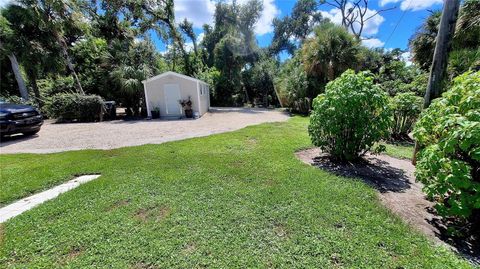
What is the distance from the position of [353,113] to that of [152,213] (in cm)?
401

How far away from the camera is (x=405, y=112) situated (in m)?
7.37

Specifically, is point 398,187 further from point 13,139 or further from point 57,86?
point 57,86

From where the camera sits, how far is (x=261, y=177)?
13.7 ft

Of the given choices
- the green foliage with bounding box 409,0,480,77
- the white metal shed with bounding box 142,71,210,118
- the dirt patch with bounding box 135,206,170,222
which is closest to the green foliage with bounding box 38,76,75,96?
the white metal shed with bounding box 142,71,210,118

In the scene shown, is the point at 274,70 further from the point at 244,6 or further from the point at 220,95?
the point at 244,6

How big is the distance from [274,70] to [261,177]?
20755mm

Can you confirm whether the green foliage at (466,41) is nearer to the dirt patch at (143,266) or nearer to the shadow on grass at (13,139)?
the dirt patch at (143,266)

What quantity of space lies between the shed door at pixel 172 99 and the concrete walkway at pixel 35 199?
402 inches

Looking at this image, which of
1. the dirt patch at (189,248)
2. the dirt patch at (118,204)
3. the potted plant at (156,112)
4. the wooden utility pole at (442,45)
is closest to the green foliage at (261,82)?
the potted plant at (156,112)

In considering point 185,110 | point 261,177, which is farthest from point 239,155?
point 185,110

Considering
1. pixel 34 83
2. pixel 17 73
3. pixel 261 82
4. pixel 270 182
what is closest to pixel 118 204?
pixel 270 182

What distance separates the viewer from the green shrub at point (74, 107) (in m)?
12.1

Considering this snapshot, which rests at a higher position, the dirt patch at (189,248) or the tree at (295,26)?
the tree at (295,26)

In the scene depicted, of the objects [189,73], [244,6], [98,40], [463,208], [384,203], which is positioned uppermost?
[244,6]
